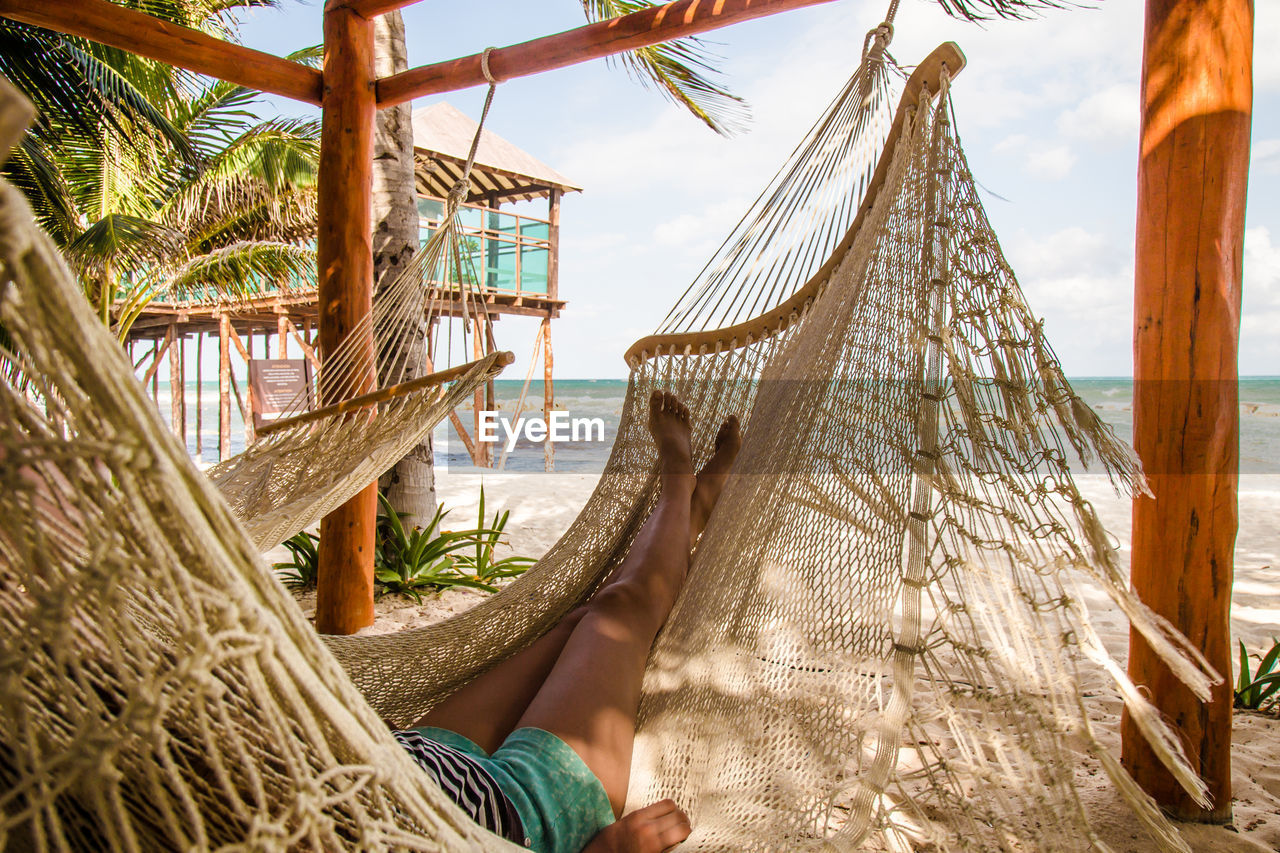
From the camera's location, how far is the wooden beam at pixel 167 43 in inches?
61.6

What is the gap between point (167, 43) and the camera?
1686 millimetres

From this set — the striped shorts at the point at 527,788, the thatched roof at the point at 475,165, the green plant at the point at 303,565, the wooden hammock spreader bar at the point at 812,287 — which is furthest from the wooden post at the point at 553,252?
the striped shorts at the point at 527,788

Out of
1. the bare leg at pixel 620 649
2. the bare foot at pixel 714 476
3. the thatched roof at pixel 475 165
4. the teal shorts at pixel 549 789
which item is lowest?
the teal shorts at pixel 549 789

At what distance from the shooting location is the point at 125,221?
4289 millimetres

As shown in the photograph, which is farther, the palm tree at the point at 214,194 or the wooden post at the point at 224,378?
the wooden post at the point at 224,378

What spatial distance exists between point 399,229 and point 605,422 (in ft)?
45.3

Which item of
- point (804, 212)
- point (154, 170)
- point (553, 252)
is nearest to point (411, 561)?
point (804, 212)

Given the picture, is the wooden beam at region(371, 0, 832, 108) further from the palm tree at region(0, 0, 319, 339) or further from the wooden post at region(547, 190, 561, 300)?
the wooden post at region(547, 190, 561, 300)

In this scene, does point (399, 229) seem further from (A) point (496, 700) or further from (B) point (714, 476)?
(A) point (496, 700)

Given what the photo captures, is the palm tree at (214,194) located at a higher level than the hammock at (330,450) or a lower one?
higher

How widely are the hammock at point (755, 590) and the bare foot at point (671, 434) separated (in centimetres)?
4

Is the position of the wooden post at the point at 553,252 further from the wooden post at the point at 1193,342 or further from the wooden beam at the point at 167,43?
the wooden post at the point at 1193,342

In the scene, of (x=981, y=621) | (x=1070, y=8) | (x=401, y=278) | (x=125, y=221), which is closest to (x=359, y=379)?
(x=401, y=278)

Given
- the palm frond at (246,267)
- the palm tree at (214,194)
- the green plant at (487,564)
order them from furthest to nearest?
the palm frond at (246,267), the palm tree at (214,194), the green plant at (487,564)
